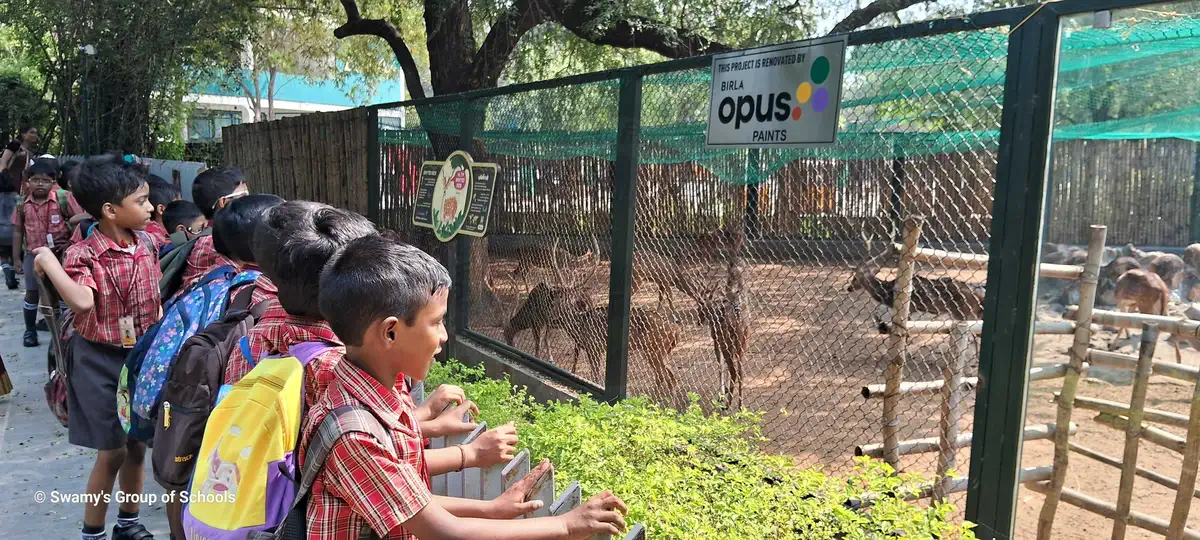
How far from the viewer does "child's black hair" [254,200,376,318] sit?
2164 mm

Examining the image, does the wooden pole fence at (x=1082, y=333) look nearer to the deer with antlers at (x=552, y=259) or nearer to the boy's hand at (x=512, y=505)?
the boy's hand at (x=512, y=505)

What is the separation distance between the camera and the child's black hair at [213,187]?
3857mm

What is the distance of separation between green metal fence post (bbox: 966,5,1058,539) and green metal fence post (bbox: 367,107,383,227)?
5.23 m

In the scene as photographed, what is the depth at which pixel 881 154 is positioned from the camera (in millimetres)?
2955

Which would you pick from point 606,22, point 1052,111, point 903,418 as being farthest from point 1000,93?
point 606,22

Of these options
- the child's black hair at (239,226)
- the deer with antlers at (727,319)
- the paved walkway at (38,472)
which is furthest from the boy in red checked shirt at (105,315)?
the deer with antlers at (727,319)

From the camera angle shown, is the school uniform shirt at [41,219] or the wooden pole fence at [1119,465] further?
the school uniform shirt at [41,219]

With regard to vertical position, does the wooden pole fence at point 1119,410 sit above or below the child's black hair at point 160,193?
below

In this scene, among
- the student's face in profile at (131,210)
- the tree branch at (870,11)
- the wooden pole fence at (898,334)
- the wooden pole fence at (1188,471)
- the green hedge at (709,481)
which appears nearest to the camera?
the green hedge at (709,481)

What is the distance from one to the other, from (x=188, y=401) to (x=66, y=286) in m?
1.44

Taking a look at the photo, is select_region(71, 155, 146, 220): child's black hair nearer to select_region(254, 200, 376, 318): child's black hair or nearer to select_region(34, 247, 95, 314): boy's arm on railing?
select_region(34, 247, 95, 314): boy's arm on railing

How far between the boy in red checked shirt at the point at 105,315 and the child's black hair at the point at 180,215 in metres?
0.44

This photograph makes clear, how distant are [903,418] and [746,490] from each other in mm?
4552

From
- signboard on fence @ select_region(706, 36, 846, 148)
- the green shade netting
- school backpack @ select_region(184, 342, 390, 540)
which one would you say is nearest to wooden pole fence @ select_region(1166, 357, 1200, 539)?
the green shade netting
